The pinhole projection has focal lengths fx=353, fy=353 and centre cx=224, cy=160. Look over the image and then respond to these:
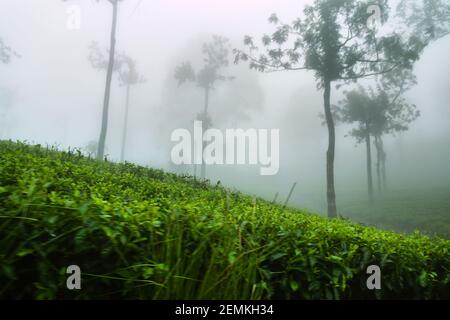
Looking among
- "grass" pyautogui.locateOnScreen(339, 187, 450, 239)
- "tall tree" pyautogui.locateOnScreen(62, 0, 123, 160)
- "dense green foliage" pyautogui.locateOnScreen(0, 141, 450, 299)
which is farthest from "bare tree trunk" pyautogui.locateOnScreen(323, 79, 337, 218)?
"dense green foliage" pyautogui.locateOnScreen(0, 141, 450, 299)

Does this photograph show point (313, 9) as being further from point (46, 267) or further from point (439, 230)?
point (46, 267)

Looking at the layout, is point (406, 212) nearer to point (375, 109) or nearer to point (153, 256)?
point (375, 109)

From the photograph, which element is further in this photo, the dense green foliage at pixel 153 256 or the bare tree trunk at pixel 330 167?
the bare tree trunk at pixel 330 167

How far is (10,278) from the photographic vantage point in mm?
1823

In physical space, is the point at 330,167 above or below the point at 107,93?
below

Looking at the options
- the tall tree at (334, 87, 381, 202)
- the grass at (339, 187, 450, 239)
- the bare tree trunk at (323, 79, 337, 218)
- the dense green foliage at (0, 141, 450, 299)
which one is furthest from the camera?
the tall tree at (334, 87, 381, 202)

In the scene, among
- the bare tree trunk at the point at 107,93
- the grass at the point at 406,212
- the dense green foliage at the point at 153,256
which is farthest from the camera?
the bare tree trunk at the point at 107,93

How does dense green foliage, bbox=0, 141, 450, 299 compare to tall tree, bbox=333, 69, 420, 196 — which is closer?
dense green foliage, bbox=0, 141, 450, 299

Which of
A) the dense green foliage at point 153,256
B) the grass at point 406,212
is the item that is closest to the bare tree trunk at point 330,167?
the grass at point 406,212

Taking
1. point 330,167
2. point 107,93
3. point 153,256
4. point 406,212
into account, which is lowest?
point 153,256

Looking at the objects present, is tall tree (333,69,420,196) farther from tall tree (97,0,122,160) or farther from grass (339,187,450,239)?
tall tree (97,0,122,160)

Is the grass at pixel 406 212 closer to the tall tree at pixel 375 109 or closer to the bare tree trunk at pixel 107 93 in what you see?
the tall tree at pixel 375 109

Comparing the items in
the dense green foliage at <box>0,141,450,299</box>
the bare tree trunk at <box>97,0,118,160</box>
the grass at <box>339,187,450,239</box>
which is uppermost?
the bare tree trunk at <box>97,0,118,160</box>

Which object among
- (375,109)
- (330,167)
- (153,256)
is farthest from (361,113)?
(153,256)
